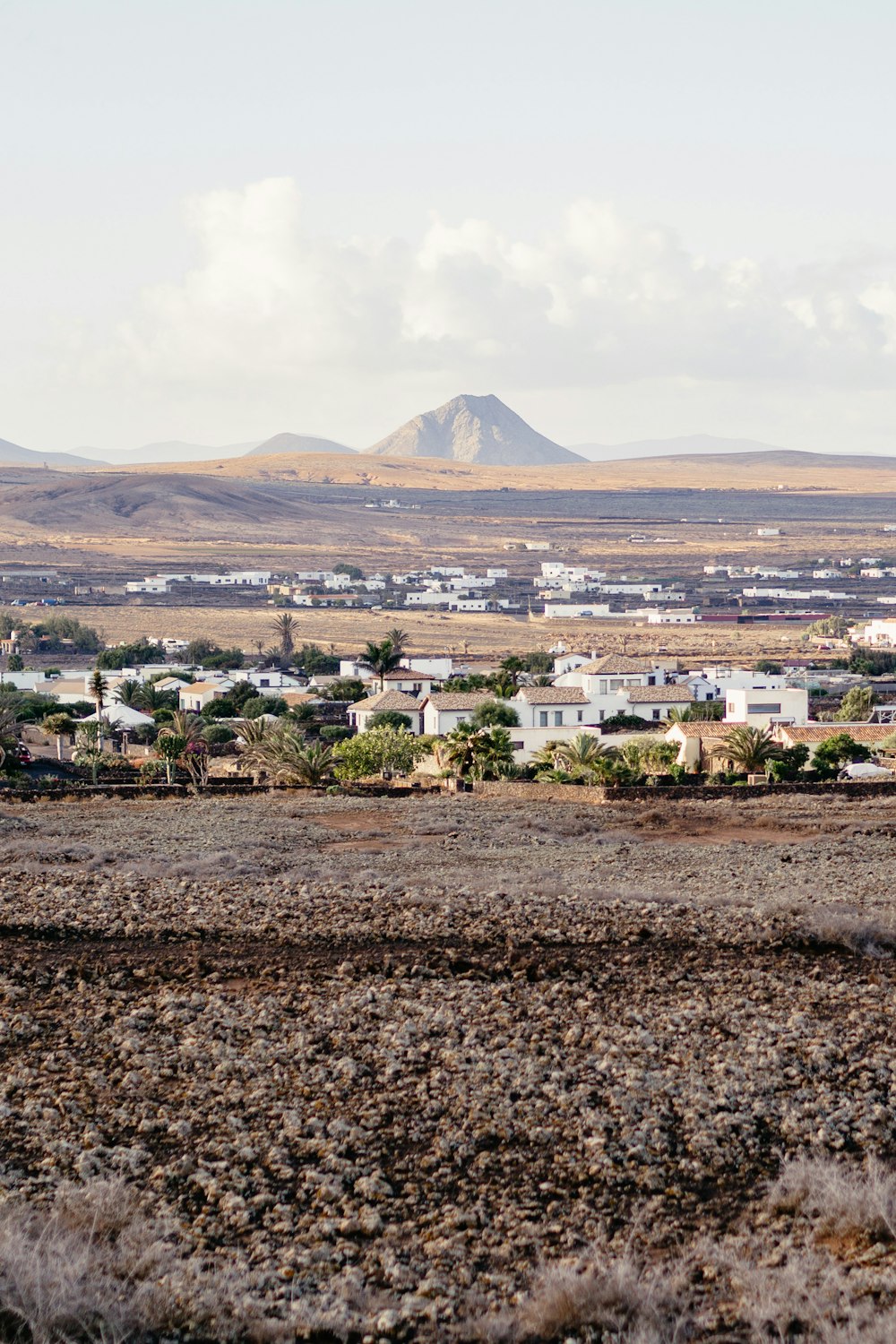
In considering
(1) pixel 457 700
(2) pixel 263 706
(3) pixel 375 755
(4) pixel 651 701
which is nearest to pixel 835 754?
(3) pixel 375 755

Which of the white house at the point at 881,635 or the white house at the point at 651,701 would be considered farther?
the white house at the point at 881,635

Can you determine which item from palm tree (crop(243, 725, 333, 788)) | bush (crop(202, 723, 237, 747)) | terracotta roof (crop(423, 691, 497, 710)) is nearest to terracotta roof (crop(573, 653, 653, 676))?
terracotta roof (crop(423, 691, 497, 710))

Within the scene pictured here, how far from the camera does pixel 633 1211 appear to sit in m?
9.24

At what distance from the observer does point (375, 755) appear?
4100 cm

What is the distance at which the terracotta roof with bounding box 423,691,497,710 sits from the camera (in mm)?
53375

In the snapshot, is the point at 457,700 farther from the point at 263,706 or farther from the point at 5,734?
the point at 5,734

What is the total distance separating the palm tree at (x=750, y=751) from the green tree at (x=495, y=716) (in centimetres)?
1041

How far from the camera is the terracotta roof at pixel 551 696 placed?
53438 millimetres

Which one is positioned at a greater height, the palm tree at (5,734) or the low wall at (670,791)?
the palm tree at (5,734)

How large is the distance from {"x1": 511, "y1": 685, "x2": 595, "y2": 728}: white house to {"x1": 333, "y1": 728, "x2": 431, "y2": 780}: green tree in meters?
11.5

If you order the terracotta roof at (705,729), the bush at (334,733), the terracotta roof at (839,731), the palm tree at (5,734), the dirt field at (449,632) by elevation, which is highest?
the palm tree at (5,734)

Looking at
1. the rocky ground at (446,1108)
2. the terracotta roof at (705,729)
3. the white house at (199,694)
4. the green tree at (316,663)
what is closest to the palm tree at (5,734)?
the terracotta roof at (705,729)

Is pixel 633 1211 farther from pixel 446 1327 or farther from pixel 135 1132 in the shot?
pixel 135 1132

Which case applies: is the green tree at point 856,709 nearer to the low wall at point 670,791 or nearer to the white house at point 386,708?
the white house at point 386,708
